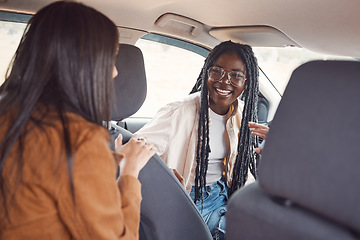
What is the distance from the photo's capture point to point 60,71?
2.90 feet

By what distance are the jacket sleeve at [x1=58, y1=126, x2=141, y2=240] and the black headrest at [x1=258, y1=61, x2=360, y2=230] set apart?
39 centimetres

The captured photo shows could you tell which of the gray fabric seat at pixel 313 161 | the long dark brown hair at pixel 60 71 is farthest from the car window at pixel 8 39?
the gray fabric seat at pixel 313 161

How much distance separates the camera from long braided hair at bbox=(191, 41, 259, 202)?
187cm

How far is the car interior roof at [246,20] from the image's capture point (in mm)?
1588

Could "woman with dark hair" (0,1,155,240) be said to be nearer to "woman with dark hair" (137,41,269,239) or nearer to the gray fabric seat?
the gray fabric seat

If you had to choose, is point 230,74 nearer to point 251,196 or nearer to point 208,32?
point 208,32

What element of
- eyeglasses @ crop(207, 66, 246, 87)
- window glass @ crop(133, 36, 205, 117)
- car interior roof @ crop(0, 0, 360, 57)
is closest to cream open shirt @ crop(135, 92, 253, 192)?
eyeglasses @ crop(207, 66, 246, 87)

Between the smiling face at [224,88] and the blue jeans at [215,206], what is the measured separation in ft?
1.48

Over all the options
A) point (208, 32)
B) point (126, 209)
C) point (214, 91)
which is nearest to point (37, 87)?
point (126, 209)

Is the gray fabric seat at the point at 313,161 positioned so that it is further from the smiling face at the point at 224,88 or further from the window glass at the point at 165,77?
the window glass at the point at 165,77

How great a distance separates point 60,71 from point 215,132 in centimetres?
124

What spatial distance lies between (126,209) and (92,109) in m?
0.32

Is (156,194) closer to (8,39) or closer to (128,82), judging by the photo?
(128,82)

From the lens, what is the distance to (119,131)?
1.46 metres
